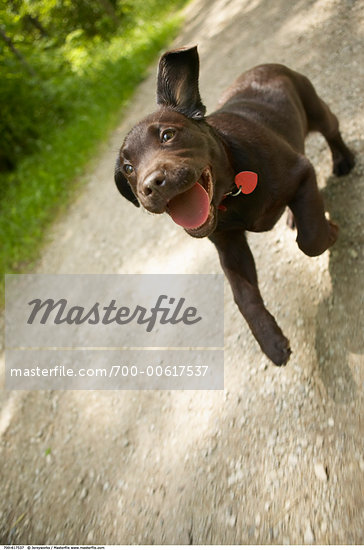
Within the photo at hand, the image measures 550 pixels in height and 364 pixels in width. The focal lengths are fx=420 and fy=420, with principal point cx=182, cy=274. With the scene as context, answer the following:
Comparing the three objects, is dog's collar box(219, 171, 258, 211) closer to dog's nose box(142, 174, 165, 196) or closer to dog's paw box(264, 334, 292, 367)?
dog's nose box(142, 174, 165, 196)

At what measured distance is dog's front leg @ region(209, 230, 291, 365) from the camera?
2346mm

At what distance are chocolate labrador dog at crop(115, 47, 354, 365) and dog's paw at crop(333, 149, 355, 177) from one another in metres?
0.68

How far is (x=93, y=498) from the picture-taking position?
2947 millimetres

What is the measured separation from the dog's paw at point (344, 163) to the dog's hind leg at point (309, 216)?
875mm

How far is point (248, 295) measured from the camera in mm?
2482

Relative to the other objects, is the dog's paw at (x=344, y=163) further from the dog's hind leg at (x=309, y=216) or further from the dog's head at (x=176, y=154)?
the dog's head at (x=176, y=154)

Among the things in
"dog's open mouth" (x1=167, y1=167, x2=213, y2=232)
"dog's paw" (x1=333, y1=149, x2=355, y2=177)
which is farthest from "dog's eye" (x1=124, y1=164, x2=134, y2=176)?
"dog's paw" (x1=333, y1=149, x2=355, y2=177)

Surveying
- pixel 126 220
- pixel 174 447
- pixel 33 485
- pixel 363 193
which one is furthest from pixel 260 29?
pixel 33 485

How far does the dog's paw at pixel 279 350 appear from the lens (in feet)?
7.63

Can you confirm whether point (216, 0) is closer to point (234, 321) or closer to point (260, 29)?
point (260, 29)

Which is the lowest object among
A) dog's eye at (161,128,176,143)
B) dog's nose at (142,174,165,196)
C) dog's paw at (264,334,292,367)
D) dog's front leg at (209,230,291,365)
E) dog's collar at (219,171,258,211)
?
dog's paw at (264,334,292,367)

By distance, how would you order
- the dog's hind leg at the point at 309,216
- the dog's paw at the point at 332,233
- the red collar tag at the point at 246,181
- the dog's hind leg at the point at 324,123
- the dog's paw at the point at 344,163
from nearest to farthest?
the red collar tag at the point at 246,181 → the dog's hind leg at the point at 309,216 → the dog's paw at the point at 332,233 → the dog's hind leg at the point at 324,123 → the dog's paw at the point at 344,163

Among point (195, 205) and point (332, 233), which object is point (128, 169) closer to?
point (195, 205)

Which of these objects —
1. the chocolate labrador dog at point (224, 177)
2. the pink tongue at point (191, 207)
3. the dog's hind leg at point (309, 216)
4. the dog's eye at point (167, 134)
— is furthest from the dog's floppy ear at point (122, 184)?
the dog's hind leg at point (309, 216)
